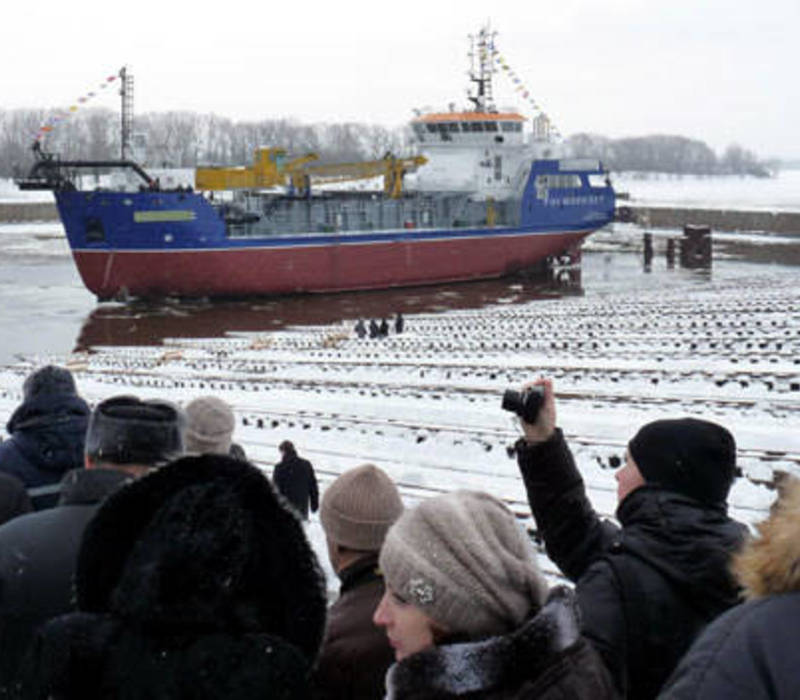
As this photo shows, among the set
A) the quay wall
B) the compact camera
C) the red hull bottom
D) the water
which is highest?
the quay wall

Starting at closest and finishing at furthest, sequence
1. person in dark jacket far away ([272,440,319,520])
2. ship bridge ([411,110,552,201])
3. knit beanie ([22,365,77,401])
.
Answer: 1. knit beanie ([22,365,77,401])
2. person in dark jacket far away ([272,440,319,520])
3. ship bridge ([411,110,552,201])

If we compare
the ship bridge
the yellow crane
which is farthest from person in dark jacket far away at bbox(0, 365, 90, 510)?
the ship bridge

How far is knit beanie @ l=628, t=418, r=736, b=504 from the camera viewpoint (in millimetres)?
2613

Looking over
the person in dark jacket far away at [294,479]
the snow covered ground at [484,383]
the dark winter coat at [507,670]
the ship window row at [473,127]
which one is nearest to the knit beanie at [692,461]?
the dark winter coat at [507,670]

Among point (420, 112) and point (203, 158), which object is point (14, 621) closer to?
point (420, 112)

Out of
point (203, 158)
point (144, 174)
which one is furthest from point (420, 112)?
point (203, 158)

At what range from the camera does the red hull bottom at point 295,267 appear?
31.4 meters

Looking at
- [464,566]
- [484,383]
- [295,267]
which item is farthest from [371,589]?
[295,267]

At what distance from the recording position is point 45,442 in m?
3.45

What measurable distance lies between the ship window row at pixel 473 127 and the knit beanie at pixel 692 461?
37.9m

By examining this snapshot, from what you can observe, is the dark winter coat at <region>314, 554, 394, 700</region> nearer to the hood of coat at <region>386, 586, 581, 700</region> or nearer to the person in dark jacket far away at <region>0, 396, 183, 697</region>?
the hood of coat at <region>386, 586, 581, 700</region>

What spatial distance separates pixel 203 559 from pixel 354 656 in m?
A: 0.67

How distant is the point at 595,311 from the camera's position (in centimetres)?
2441

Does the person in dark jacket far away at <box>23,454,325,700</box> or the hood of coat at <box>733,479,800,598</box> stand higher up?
the hood of coat at <box>733,479,800,598</box>
